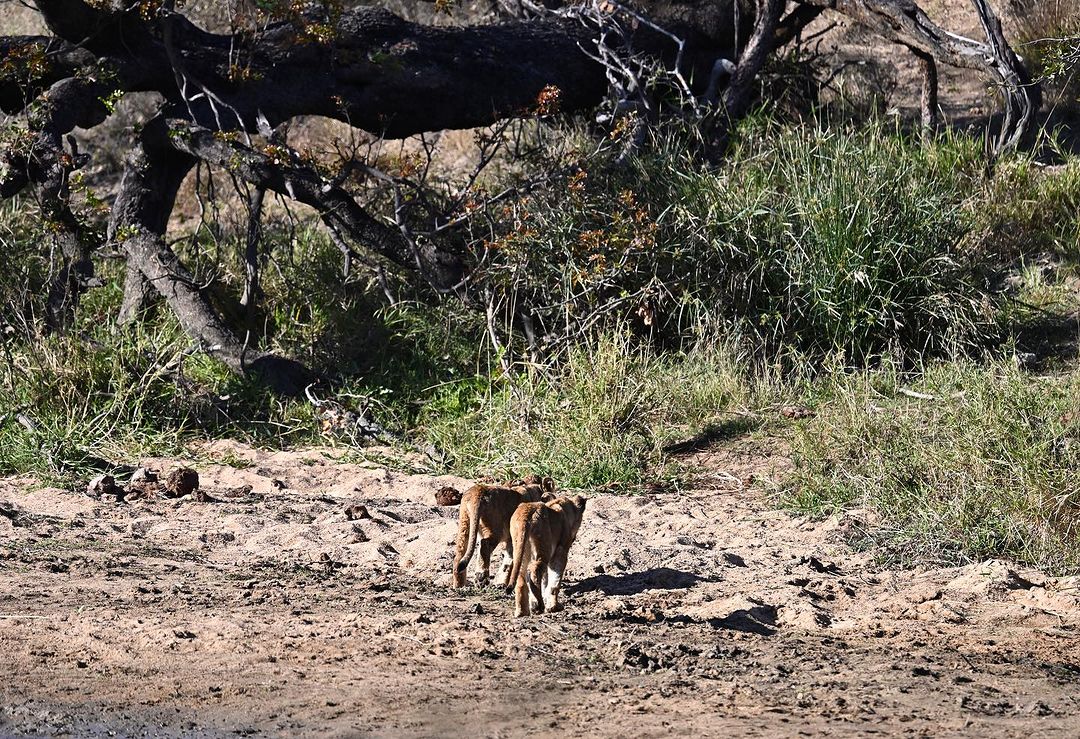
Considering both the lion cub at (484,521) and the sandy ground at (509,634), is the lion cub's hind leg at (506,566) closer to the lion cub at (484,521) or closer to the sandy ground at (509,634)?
the lion cub at (484,521)

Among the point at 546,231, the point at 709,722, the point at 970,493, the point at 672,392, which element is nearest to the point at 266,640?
the point at 709,722

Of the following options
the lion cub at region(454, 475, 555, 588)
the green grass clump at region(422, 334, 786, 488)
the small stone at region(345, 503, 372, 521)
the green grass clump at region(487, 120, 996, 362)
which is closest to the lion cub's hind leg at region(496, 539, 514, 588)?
the lion cub at region(454, 475, 555, 588)

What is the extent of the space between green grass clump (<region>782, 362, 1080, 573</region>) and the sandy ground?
217mm

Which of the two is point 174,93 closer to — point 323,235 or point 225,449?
point 323,235

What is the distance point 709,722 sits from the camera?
12.3 feet

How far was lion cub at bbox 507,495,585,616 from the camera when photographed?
453 centimetres

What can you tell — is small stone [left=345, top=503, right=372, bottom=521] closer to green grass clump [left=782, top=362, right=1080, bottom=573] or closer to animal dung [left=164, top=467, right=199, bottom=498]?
animal dung [left=164, top=467, right=199, bottom=498]

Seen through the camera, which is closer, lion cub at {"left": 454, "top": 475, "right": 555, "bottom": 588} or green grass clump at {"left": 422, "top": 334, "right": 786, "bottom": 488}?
lion cub at {"left": 454, "top": 475, "right": 555, "bottom": 588}

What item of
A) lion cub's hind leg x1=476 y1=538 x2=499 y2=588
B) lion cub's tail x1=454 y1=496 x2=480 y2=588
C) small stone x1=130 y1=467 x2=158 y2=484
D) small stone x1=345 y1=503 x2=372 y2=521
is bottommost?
small stone x1=130 y1=467 x2=158 y2=484

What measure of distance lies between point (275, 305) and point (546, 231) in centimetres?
206

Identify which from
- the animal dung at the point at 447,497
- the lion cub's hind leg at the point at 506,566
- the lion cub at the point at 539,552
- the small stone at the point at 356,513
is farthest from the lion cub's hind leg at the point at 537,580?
the animal dung at the point at 447,497

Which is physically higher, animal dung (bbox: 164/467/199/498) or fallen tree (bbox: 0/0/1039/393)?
fallen tree (bbox: 0/0/1039/393)

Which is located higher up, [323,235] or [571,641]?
[323,235]

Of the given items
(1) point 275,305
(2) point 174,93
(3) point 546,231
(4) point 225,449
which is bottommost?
(4) point 225,449
